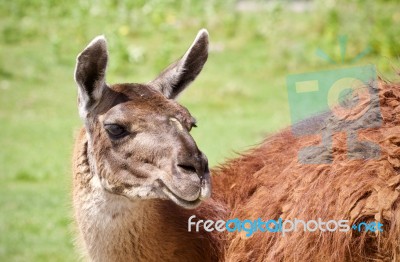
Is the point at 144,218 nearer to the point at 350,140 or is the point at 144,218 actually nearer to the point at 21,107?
the point at 350,140

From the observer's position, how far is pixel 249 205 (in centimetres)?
424

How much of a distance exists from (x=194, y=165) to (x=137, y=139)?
15.6 inches

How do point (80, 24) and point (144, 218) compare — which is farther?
point (80, 24)

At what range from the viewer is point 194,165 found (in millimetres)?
3840

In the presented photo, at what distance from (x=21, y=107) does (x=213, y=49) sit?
4116mm

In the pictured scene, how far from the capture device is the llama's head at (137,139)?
387cm

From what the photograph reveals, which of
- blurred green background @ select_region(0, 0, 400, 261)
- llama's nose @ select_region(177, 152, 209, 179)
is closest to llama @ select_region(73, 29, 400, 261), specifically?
llama's nose @ select_region(177, 152, 209, 179)

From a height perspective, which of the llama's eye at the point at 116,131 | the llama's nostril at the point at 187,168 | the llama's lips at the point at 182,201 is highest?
the llama's eye at the point at 116,131

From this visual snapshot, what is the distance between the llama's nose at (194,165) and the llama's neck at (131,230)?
0.43 metres

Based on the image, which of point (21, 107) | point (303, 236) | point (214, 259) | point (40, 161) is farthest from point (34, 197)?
point (303, 236)

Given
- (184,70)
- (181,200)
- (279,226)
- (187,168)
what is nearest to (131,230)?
(181,200)

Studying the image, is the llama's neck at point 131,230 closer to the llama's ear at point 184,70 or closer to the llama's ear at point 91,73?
the llama's ear at point 91,73

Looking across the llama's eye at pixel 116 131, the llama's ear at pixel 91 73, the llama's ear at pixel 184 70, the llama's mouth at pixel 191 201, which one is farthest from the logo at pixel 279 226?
the llama's ear at pixel 91 73

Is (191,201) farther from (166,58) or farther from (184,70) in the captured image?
(166,58)
